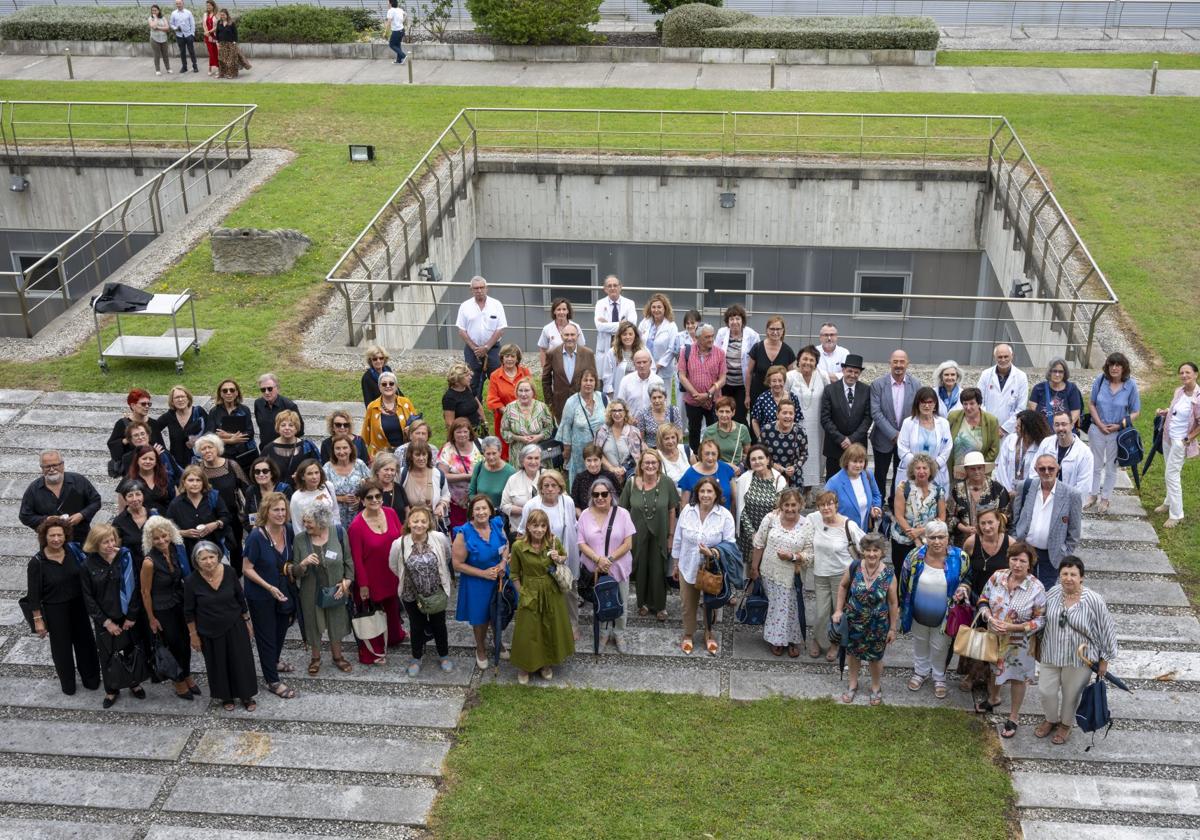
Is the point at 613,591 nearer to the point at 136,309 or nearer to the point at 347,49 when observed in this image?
the point at 136,309

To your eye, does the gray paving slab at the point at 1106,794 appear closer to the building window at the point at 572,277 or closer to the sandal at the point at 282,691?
the sandal at the point at 282,691

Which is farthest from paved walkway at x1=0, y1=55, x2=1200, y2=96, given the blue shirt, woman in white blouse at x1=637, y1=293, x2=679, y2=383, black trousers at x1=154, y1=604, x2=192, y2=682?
black trousers at x1=154, y1=604, x2=192, y2=682

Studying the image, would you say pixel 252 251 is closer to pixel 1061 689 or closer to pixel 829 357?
pixel 829 357

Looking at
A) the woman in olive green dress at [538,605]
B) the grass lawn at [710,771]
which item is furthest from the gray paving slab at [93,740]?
the woman in olive green dress at [538,605]

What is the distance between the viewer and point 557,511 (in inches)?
385

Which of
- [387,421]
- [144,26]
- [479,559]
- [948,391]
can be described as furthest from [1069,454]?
[144,26]

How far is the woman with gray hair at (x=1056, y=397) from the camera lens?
1116cm

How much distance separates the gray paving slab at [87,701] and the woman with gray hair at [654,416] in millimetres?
4035

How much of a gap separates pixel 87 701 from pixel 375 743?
7.95ft

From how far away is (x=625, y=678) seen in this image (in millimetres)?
10008

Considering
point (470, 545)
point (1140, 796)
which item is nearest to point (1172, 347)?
point (1140, 796)

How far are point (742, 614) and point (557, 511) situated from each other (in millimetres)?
1781

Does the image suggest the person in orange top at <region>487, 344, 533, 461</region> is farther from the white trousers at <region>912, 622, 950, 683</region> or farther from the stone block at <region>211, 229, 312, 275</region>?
the stone block at <region>211, 229, 312, 275</region>

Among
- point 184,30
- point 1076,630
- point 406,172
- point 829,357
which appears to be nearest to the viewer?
point 1076,630
